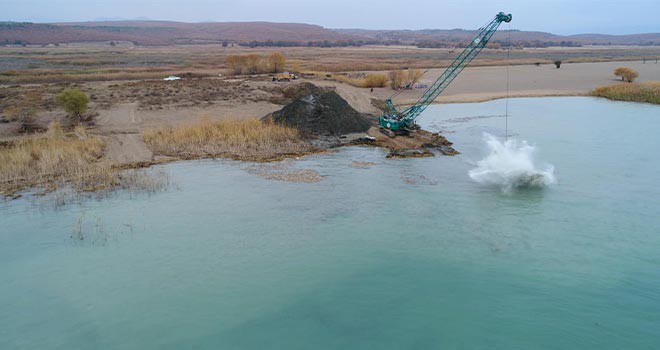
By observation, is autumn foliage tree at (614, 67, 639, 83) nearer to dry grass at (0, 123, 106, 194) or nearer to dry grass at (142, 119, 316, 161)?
dry grass at (142, 119, 316, 161)

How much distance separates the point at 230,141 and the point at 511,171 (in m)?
12.9

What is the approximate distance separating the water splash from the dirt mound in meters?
7.81

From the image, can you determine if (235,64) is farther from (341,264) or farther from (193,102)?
(341,264)

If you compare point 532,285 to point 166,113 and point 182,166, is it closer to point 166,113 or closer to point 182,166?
point 182,166

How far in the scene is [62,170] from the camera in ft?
63.5

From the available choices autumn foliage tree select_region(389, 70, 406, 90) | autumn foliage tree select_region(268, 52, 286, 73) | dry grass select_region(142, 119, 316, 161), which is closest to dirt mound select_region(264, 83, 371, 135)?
dry grass select_region(142, 119, 316, 161)

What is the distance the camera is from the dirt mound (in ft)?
85.1

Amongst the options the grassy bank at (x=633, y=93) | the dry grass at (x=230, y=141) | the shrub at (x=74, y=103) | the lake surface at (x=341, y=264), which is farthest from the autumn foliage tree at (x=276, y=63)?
the lake surface at (x=341, y=264)

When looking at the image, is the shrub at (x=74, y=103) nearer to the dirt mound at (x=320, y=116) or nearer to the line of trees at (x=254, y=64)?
the dirt mound at (x=320, y=116)

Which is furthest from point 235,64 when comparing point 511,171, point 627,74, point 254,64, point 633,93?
point 627,74

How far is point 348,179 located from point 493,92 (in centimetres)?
3078

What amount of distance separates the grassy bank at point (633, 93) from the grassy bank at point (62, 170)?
37976 millimetres

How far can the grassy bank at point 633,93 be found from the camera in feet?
129

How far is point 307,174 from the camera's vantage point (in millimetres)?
20156
